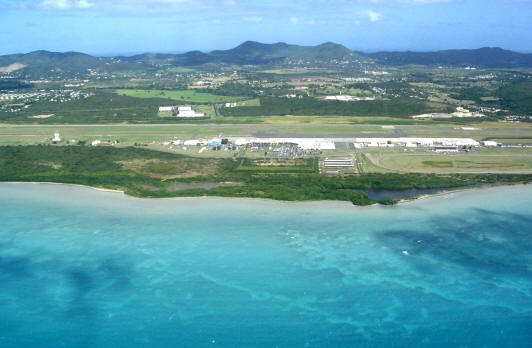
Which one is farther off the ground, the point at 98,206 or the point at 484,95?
the point at 484,95

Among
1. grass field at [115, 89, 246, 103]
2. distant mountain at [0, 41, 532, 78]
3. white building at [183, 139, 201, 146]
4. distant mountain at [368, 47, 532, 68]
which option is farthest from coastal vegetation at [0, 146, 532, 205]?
distant mountain at [368, 47, 532, 68]

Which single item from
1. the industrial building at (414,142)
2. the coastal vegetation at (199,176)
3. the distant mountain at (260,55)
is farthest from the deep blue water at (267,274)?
the distant mountain at (260,55)

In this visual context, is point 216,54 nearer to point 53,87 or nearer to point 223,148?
point 53,87

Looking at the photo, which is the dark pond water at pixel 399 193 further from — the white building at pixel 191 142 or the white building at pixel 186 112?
the white building at pixel 186 112

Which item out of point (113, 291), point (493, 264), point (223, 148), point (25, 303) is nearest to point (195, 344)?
point (113, 291)

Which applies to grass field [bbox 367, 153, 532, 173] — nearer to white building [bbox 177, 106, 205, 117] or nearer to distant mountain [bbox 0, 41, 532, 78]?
white building [bbox 177, 106, 205, 117]

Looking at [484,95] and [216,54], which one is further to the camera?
[216,54]
